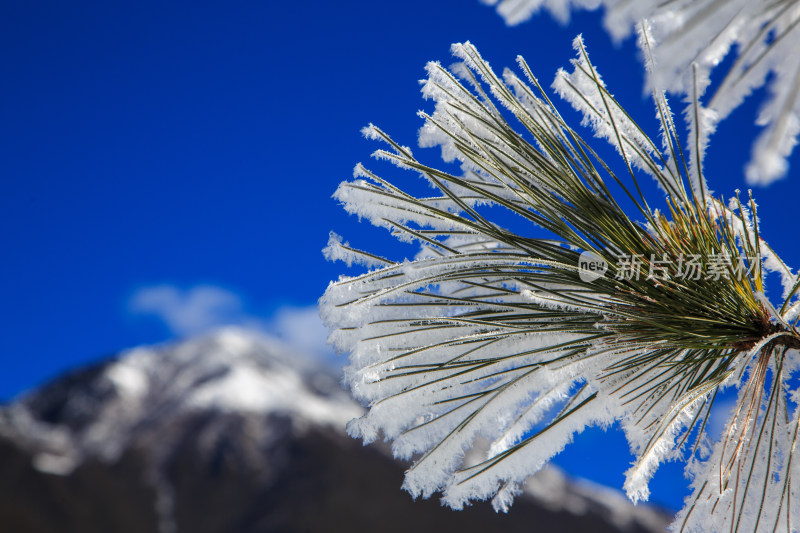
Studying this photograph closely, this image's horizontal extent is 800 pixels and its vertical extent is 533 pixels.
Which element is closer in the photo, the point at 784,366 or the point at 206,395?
the point at 784,366

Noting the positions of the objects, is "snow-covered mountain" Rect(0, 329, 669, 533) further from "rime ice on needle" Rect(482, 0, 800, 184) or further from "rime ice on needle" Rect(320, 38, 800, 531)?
"rime ice on needle" Rect(482, 0, 800, 184)

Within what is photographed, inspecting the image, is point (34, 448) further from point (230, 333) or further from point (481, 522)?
point (481, 522)

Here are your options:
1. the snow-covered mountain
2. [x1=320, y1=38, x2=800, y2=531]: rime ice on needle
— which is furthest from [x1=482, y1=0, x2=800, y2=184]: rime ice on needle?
the snow-covered mountain

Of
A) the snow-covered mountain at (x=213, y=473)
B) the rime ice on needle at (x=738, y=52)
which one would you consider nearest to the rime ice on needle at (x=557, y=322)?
the rime ice on needle at (x=738, y=52)

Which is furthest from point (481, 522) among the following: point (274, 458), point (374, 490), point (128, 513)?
point (128, 513)

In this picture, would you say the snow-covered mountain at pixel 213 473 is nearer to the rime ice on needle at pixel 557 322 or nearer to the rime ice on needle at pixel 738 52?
the rime ice on needle at pixel 557 322

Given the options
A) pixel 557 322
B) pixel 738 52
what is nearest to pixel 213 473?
pixel 557 322
